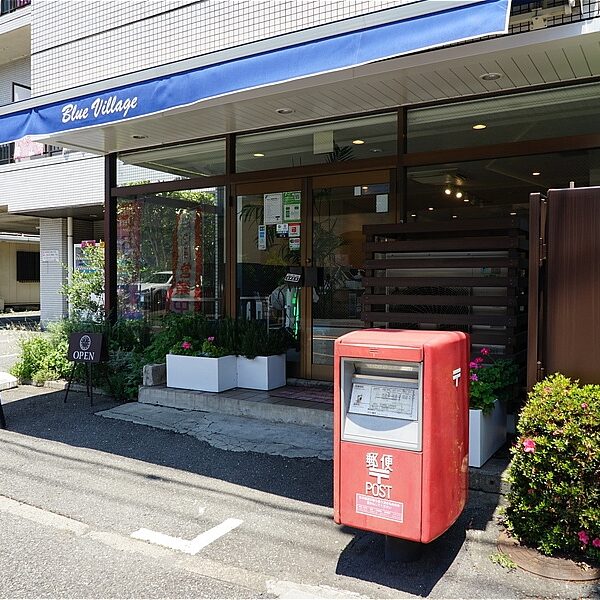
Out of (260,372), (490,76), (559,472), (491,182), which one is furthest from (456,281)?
(260,372)

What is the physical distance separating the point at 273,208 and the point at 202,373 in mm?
2243

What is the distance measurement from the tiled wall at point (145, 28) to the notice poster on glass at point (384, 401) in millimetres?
3720

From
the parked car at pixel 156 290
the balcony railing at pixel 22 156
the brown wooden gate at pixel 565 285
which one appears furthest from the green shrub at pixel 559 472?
the balcony railing at pixel 22 156

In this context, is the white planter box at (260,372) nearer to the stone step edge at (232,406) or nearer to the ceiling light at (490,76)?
the stone step edge at (232,406)

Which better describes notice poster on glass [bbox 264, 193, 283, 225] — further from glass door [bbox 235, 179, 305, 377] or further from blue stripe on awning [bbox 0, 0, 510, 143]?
blue stripe on awning [bbox 0, 0, 510, 143]

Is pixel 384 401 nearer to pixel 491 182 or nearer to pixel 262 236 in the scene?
pixel 491 182

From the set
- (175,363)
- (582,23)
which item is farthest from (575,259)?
(175,363)

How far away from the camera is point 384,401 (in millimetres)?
3145

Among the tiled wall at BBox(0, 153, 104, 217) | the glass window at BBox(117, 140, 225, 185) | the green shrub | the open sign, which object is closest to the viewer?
the green shrub

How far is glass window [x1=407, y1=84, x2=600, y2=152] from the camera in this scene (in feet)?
18.0

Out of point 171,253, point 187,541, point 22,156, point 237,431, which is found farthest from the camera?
point 22,156

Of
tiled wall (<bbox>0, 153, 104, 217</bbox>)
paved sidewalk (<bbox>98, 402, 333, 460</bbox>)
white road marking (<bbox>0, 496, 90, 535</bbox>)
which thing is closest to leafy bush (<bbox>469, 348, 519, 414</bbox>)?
paved sidewalk (<bbox>98, 402, 333, 460</bbox>)

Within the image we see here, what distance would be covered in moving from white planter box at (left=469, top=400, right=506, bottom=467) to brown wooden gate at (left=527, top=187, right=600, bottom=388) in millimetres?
723

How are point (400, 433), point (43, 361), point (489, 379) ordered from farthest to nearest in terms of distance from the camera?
point (43, 361)
point (489, 379)
point (400, 433)
